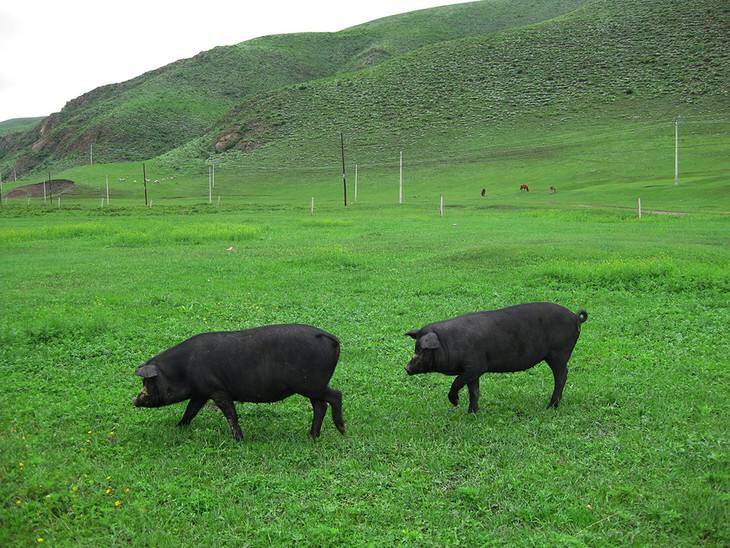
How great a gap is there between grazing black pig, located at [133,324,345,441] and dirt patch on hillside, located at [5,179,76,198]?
8729 cm

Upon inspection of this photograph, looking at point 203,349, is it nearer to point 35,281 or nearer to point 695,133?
point 35,281

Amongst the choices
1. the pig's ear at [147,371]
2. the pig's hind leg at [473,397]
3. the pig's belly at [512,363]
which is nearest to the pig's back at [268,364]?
the pig's ear at [147,371]

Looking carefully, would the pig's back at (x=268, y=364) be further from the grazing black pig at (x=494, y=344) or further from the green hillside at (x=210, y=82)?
the green hillside at (x=210, y=82)

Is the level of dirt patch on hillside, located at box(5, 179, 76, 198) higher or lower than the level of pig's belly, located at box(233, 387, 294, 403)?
higher

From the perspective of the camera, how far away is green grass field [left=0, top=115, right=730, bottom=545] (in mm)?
6219

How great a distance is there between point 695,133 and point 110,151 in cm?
10320

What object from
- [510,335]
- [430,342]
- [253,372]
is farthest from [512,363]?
[253,372]

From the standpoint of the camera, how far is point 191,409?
8.58m

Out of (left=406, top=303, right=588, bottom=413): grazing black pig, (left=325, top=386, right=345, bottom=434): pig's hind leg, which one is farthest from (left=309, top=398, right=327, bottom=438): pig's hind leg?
(left=406, top=303, right=588, bottom=413): grazing black pig

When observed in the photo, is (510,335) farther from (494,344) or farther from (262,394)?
(262,394)

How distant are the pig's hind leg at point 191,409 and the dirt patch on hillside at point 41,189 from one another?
8697cm

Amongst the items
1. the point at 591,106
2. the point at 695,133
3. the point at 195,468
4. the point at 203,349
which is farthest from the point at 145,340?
the point at 591,106

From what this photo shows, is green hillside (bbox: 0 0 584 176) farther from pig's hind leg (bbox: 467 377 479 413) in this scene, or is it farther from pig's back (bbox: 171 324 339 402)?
pig's hind leg (bbox: 467 377 479 413)

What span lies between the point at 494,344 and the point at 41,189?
9726 cm
